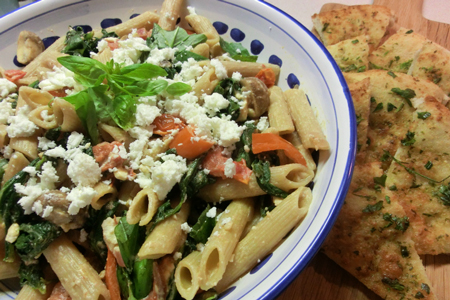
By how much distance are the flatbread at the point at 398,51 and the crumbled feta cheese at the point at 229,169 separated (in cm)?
226

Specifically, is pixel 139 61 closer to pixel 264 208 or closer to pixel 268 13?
pixel 268 13

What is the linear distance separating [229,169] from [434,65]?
251 cm

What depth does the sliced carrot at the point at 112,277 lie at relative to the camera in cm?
190

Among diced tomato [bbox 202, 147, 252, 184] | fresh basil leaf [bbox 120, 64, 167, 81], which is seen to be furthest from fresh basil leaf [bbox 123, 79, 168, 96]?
diced tomato [bbox 202, 147, 252, 184]

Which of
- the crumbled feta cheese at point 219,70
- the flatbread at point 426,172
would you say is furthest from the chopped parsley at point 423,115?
the crumbled feta cheese at point 219,70

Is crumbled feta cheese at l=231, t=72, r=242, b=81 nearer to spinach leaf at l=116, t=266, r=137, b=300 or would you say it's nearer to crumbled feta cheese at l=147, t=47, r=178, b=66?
crumbled feta cheese at l=147, t=47, r=178, b=66

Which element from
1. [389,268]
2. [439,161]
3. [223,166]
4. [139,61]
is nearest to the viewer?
[223,166]

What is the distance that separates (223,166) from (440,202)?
1.88 meters

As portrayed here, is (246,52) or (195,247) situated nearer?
(195,247)

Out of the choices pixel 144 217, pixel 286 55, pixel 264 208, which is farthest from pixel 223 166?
pixel 286 55

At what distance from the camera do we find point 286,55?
8.38 ft

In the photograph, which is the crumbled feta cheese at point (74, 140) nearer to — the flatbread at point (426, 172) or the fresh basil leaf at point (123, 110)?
the fresh basil leaf at point (123, 110)

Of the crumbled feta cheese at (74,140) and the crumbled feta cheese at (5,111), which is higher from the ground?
the crumbled feta cheese at (5,111)

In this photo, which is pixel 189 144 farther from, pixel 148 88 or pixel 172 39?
pixel 172 39
